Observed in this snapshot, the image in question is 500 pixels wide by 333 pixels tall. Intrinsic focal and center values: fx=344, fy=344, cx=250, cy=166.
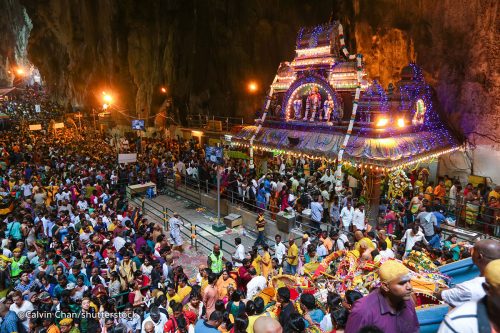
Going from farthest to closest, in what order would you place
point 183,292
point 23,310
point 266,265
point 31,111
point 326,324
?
point 31,111, point 266,265, point 183,292, point 23,310, point 326,324

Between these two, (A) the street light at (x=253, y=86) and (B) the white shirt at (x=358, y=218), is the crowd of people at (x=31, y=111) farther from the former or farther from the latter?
(B) the white shirt at (x=358, y=218)

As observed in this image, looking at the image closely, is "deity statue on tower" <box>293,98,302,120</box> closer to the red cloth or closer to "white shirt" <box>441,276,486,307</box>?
the red cloth

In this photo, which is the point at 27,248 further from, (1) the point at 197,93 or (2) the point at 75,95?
(2) the point at 75,95

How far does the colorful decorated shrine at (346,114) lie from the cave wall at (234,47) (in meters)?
1.82

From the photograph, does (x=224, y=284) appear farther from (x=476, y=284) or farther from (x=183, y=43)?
(x=183, y=43)

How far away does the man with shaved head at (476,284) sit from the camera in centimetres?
295

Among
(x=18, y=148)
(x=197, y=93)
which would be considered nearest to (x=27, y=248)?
(x=18, y=148)

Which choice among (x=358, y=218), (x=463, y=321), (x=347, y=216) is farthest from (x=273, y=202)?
(x=463, y=321)

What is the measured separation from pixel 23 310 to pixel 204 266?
3.67m

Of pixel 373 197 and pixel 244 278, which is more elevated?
pixel 373 197

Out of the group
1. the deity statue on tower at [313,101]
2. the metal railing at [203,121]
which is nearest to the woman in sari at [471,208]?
the deity statue on tower at [313,101]

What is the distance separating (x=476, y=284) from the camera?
9.71 ft

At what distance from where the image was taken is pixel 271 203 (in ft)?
45.9

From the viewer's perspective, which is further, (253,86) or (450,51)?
(253,86)
